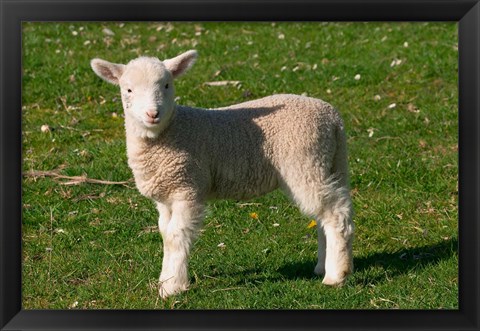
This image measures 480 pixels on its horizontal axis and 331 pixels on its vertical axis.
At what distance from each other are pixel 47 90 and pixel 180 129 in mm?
4730

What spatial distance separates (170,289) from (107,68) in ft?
4.88

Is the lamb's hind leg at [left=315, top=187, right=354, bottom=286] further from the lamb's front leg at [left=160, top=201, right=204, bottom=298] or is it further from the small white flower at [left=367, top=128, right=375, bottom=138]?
the small white flower at [left=367, top=128, right=375, bottom=138]

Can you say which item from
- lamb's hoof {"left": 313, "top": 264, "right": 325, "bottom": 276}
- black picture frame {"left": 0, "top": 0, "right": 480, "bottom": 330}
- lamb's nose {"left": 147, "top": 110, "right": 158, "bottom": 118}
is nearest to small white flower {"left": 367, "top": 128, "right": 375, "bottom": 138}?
lamb's hoof {"left": 313, "top": 264, "right": 325, "bottom": 276}

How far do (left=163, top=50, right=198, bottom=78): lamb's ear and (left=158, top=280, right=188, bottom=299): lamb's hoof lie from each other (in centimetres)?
135

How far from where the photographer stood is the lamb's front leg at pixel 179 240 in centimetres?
602

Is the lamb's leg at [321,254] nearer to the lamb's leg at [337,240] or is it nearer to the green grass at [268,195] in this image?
the green grass at [268,195]

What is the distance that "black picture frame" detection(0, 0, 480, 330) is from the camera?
4805 mm

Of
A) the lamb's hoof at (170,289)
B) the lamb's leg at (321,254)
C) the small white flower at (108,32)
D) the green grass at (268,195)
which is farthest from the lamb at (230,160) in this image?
the small white flower at (108,32)

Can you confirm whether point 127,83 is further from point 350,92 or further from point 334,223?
point 350,92

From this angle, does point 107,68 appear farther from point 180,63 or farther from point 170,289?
point 170,289

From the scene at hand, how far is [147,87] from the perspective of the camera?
5.75 m

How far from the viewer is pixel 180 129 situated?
611cm

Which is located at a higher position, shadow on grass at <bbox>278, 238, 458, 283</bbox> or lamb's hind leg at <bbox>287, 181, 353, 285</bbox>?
lamb's hind leg at <bbox>287, 181, 353, 285</bbox>
